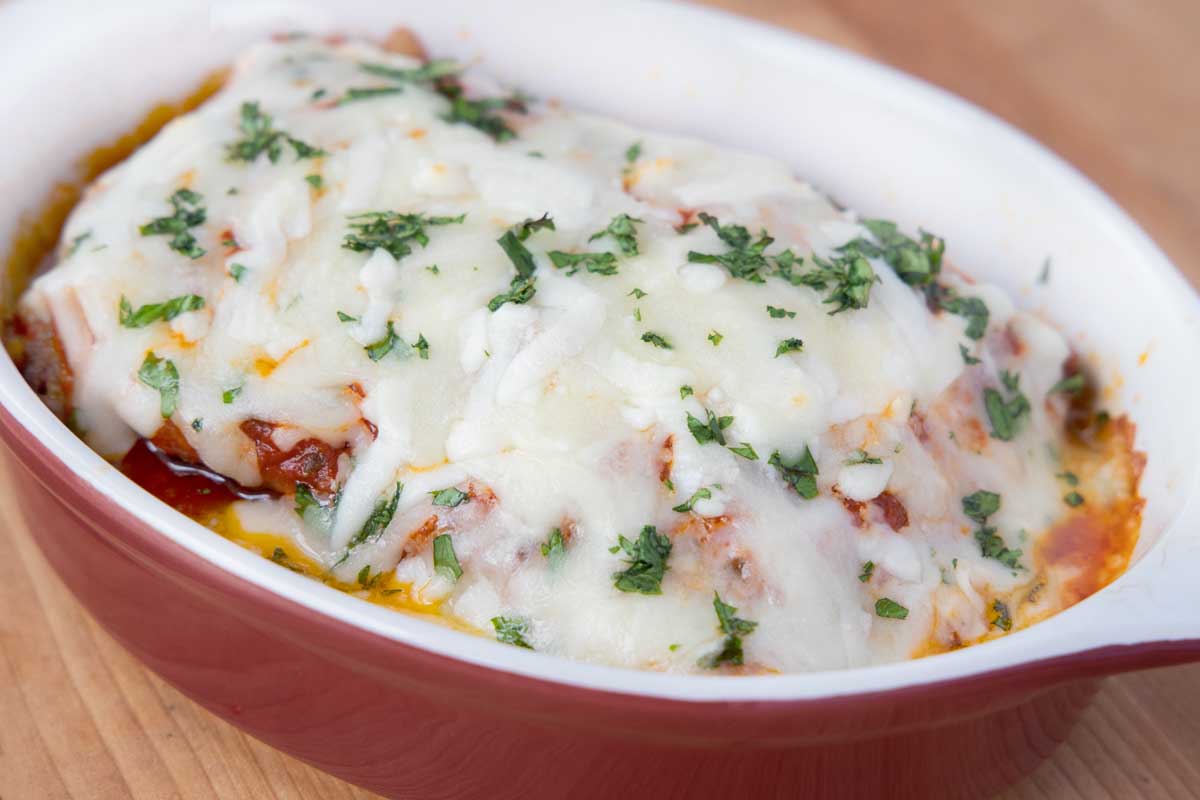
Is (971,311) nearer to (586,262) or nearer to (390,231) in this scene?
(586,262)

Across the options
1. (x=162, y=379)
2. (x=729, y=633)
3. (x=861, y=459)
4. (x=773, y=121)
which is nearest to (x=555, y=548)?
(x=729, y=633)

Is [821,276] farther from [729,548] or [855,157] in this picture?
[855,157]

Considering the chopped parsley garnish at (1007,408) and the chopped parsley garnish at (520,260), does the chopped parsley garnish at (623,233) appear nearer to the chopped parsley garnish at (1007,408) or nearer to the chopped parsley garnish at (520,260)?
the chopped parsley garnish at (520,260)

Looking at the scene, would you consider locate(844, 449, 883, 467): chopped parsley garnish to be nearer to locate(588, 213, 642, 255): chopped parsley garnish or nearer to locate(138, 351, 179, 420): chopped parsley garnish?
locate(588, 213, 642, 255): chopped parsley garnish

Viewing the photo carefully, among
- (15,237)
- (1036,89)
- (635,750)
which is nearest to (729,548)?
(635,750)

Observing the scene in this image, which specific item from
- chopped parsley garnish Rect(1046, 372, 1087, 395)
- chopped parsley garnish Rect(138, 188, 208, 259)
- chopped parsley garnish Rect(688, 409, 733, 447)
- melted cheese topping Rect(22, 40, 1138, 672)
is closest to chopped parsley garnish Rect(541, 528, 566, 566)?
melted cheese topping Rect(22, 40, 1138, 672)
